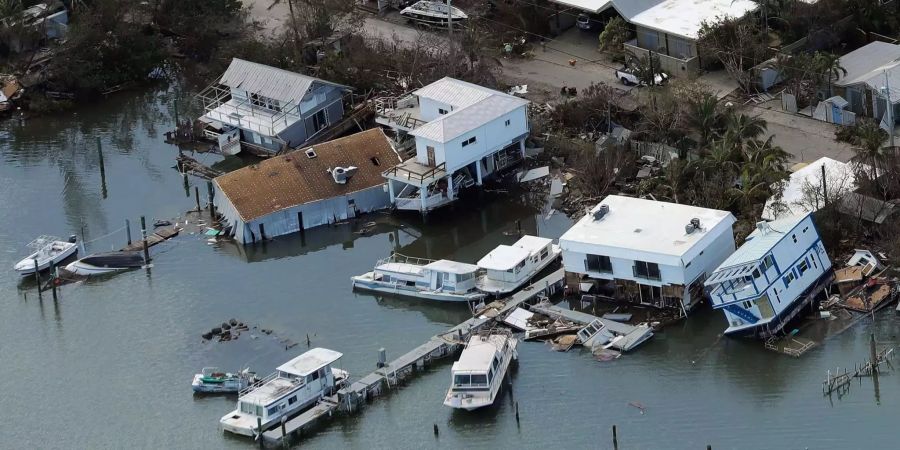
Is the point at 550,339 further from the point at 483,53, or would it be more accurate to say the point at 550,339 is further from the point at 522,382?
the point at 483,53

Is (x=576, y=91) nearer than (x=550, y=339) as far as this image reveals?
No

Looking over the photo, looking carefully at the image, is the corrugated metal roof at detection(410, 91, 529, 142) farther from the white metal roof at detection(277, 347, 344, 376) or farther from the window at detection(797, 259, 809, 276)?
the window at detection(797, 259, 809, 276)

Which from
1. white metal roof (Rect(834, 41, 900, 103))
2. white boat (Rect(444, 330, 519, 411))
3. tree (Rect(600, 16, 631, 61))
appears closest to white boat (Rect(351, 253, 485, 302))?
white boat (Rect(444, 330, 519, 411))

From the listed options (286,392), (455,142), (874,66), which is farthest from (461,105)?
(286,392)

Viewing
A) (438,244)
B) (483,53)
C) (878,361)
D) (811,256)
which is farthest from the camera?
(483,53)

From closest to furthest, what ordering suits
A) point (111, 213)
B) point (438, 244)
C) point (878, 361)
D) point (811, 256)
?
1. point (878, 361)
2. point (811, 256)
3. point (438, 244)
4. point (111, 213)

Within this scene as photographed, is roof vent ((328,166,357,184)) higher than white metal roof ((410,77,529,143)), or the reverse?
white metal roof ((410,77,529,143))

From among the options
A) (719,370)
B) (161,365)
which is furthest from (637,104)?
(161,365)

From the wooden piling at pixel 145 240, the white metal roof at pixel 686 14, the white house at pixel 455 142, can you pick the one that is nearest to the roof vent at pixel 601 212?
the white house at pixel 455 142
